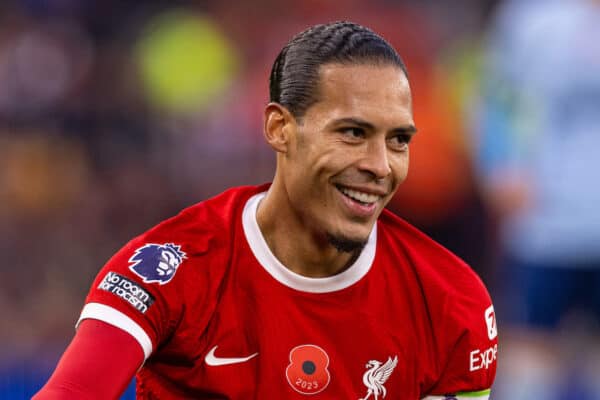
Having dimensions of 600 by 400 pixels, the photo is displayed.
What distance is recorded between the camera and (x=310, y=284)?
11.7 feet

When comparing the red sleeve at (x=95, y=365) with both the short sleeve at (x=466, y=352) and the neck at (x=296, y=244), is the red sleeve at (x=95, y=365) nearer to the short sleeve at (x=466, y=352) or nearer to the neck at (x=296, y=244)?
the neck at (x=296, y=244)

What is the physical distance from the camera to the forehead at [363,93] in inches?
131

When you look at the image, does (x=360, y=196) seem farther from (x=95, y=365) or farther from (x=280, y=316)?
(x=95, y=365)

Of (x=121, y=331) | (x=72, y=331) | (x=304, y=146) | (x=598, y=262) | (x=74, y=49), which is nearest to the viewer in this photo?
(x=121, y=331)

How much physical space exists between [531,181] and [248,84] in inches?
131

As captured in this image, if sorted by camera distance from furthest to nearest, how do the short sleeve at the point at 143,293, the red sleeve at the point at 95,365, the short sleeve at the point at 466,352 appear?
the short sleeve at the point at 466,352 → the short sleeve at the point at 143,293 → the red sleeve at the point at 95,365

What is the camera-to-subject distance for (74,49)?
33.6ft

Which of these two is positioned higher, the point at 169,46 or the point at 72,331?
the point at 169,46

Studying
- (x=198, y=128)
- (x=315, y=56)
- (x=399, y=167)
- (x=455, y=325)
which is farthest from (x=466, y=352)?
(x=198, y=128)

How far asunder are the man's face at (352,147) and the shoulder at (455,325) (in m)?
0.29

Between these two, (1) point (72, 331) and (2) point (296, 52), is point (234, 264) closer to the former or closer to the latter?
(2) point (296, 52)

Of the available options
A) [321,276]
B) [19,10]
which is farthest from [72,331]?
[321,276]

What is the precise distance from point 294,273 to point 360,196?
0.35 meters

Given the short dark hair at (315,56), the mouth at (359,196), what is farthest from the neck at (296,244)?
the short dark hair at (315,56)
